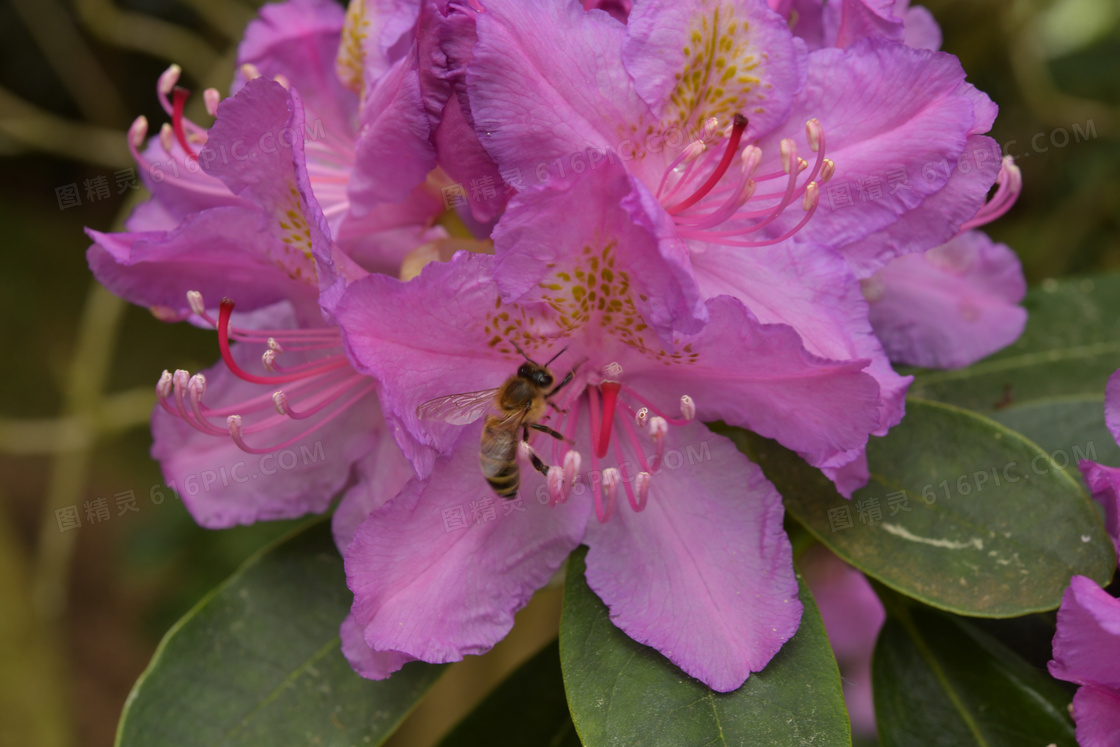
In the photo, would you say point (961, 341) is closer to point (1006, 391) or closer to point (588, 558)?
point (1006, 391)

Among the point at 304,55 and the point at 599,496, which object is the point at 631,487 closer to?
the point at 599,496

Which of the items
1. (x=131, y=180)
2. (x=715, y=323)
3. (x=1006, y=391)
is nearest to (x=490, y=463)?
(x=715, y=323)

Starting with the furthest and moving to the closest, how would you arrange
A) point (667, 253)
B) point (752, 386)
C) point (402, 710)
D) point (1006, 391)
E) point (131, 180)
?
point (131, 180) → point (1006, 391) → point (402, 710) → point (752, 386) → point (667, 253)

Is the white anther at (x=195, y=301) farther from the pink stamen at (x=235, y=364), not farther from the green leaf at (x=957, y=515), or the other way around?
the green leaf at (x=957, y=515)

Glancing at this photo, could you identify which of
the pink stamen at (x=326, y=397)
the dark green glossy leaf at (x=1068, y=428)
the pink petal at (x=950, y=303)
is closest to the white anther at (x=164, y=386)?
the pink stamen at (x=326, y=397)

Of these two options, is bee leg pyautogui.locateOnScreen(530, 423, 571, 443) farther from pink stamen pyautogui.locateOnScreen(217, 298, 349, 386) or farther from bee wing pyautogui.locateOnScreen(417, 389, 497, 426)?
pink stamen pyautogui.locateOnScreen(217, 298, 349, 386)
